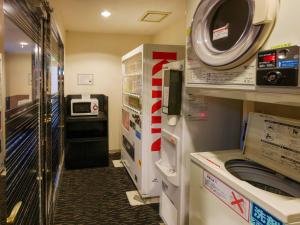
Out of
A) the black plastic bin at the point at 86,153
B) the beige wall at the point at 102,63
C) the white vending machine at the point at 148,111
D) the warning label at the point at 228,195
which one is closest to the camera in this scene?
the warning label at the point at 228,195

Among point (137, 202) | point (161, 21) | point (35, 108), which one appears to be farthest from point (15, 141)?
point (161, 21)

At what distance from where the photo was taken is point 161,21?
13.0ft

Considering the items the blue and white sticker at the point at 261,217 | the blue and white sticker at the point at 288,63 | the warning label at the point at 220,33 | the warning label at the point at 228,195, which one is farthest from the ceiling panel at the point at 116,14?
the blue and white sticker at the point at 261,217

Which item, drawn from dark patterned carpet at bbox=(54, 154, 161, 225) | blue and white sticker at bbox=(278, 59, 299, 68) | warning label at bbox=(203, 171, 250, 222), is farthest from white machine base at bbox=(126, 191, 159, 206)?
blue and white sticker at bbox=(278, 59, 299, 68)

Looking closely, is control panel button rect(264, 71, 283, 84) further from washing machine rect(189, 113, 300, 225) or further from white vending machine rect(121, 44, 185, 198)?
white vending machine rect(121, 44, 185, 198)

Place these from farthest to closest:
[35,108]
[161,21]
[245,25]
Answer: [161,21], [35,108], [245,25]

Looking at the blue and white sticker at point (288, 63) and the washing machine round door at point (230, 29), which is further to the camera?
the washing machine round door at point (230, 29)

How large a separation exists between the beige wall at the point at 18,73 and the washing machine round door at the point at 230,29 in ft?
3.05

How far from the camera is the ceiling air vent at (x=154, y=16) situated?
3.51m

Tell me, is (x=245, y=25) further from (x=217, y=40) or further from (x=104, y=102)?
(x=104, y=102)

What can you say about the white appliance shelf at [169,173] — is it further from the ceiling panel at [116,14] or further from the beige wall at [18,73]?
the ceiling panel at [116,14]

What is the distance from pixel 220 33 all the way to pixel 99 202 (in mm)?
2429

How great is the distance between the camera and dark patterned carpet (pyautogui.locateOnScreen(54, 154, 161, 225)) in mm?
2662

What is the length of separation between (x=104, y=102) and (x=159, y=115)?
1.93m
